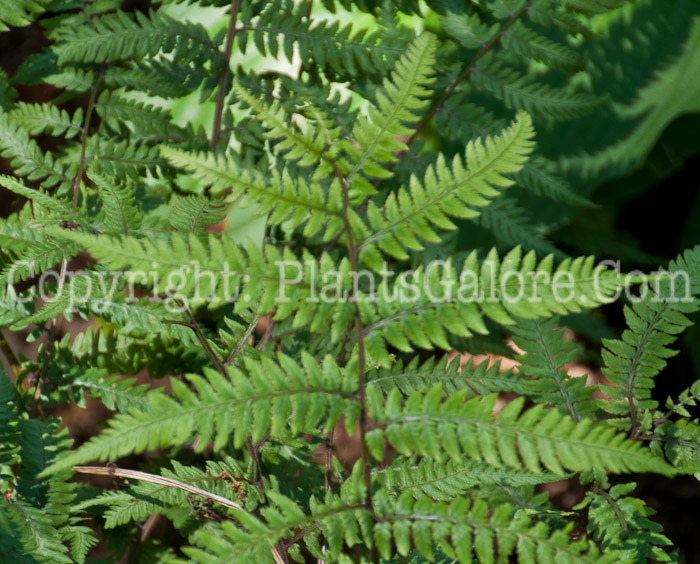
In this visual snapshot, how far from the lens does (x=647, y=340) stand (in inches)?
34.1

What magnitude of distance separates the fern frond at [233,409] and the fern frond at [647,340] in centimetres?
44

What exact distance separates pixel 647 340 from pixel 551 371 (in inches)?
5.5

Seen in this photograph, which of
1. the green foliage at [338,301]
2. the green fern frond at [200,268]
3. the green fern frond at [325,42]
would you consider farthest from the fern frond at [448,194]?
the green fern frond at [325,42]

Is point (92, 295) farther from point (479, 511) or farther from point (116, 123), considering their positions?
point (479, 511)

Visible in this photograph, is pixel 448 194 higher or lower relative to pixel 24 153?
higher

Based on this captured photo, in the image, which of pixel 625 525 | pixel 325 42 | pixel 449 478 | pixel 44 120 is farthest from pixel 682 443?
pixel 44 120

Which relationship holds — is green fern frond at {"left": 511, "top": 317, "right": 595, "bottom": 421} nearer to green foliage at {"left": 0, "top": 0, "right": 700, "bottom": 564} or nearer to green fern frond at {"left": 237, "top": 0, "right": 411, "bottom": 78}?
green foliage at {"left": 0, "top": 0, "right": 700, "bottom": 564}

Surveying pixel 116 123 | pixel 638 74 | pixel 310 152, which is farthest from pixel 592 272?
pixel 638 74

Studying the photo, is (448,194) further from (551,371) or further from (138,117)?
(138,117)

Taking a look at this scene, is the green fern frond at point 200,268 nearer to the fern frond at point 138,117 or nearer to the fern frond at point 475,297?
the fern frond at point 475,297

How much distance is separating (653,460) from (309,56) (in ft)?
3.03

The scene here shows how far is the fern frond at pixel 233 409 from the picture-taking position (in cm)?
57

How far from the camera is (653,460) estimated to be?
0.57 m

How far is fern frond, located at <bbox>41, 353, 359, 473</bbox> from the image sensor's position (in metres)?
0.57
